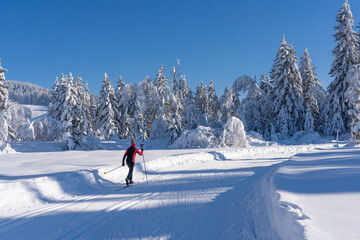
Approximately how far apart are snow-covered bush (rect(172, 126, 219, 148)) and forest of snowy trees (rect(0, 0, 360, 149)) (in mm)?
112

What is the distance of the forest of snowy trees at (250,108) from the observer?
23544mm

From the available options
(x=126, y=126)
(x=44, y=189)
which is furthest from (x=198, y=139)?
(x=44, y=189)

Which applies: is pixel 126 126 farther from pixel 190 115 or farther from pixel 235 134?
pixel 235 134

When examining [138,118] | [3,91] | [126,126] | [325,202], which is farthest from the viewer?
[138,118]

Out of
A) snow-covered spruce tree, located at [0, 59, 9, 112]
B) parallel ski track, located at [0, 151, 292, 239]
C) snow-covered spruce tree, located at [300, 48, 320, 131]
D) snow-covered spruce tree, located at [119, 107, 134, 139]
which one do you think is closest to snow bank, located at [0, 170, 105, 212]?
parallel ski track, located at [0, 151, 292, 239]

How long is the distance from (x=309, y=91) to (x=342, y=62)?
5.76 m

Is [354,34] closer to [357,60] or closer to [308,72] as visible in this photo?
[357,60]

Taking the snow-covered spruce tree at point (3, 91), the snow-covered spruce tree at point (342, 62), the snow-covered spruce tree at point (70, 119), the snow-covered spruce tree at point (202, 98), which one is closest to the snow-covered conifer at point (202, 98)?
the snow-covered spruce tree at point (202, 98)

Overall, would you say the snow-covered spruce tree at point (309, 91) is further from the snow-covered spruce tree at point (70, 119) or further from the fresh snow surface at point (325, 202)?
the snow-covered spruce tree at point (70, 119)

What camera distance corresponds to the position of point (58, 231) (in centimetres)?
423

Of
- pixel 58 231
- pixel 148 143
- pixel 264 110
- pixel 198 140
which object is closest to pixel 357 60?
pixel 264 110

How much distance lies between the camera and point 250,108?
101ft

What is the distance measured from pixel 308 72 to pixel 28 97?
133776 mm

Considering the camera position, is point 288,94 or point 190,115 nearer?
point 190,115
